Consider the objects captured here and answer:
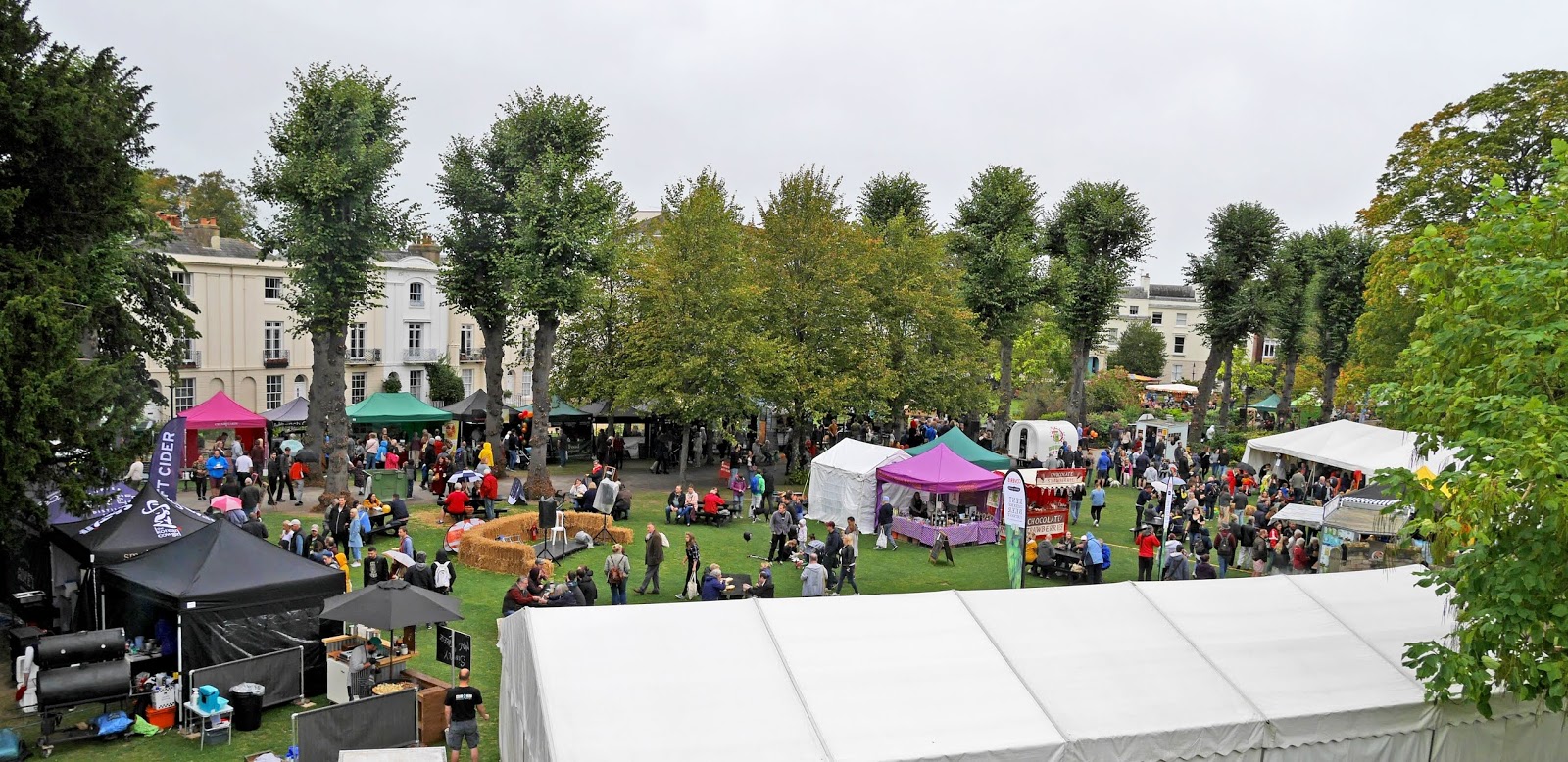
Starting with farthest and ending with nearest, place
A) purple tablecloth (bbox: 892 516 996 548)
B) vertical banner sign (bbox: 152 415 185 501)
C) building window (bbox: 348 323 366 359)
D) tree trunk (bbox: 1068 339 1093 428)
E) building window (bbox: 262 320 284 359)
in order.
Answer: building window (bbox: 348 323 366 359) → building window (bbox: 262 320 284 359) → tree trunk (bbox: 1068 339 1093 428) → purple tablecloth (bbox: 892 516 996 548) → vertical banner sign (bbox: 152 415 185 501)

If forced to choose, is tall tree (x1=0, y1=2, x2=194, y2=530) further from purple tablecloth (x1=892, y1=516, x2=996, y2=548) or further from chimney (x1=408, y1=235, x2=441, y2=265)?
chimney (x1=408, y1=235, x2=441, y2=265)

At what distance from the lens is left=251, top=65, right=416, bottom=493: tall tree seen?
21.7m

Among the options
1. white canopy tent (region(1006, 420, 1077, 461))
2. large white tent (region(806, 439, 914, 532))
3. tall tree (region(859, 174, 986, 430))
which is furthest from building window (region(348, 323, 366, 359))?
white canopy tent (region(1006, 420, 1077, 461))

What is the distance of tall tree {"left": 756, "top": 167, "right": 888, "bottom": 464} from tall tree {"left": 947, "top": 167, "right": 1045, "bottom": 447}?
6.74 meters

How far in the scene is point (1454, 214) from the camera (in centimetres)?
2789

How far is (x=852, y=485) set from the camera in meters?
22.8

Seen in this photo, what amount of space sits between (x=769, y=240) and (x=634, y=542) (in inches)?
495

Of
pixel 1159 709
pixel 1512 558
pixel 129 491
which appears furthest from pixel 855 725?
pixel 129 491

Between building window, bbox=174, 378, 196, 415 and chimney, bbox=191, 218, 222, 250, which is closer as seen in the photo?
building window, bbox=174, 378, 196, 415

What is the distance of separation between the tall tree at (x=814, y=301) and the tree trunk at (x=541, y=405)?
21.1 ft

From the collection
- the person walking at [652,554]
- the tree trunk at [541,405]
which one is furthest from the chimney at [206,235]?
the person walking at [652,554]

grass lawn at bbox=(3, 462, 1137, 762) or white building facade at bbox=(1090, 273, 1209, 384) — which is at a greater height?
white building facade at bbox=(1090, 273, 1209, 384)

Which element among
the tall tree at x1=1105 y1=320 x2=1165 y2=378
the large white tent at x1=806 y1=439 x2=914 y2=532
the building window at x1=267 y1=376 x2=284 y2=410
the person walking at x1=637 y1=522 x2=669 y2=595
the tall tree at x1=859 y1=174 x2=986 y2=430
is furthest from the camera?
the tall tree at x1=1105 y1=320 x2=1165 y2=378

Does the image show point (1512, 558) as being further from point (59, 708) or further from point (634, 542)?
point (634, 542)
